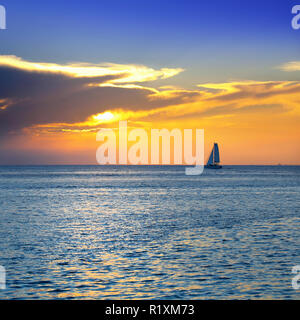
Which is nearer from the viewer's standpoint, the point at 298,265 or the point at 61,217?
the point at 298,265

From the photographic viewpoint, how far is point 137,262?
2491 cm

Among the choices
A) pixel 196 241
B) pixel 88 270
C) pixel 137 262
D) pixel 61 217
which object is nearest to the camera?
pixel 88 270

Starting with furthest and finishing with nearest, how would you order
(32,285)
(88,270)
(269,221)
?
(269,221) → (88,270) → (32,285)

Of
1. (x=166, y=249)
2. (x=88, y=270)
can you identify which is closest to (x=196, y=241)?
(x=166, y=249)

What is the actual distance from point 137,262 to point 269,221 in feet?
77.8

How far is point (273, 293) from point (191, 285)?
375 cm

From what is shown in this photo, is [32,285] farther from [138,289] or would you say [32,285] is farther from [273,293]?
[273,293]

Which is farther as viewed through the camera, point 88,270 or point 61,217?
point 61,217

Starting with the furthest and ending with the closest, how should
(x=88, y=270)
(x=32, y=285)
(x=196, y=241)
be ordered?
(x=196, y=241), (x=88, y=270), (x=32, y=285)
